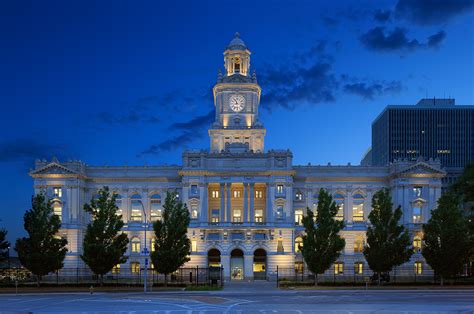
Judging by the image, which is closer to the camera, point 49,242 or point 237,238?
point 49,242

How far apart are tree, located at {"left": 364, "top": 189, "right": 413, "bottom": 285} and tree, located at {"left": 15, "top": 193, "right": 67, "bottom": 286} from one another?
146 ft

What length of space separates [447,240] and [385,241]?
863 centimetres

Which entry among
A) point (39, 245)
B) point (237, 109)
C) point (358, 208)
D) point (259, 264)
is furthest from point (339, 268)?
point (39, 245)

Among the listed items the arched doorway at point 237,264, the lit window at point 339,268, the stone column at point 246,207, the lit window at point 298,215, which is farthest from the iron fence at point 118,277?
the lit window at point 339,268

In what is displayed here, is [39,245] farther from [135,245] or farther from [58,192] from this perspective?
[135,245]

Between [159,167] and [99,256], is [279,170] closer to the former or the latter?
[159,167]

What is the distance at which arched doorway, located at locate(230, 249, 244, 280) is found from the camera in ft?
388

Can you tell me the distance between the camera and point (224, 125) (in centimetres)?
13325

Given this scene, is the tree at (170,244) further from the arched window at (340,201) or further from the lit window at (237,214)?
the arched window at (340,201)

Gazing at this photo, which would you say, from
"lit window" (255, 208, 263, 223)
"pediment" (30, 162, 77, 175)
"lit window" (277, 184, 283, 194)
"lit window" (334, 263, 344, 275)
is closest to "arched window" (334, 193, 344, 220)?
"lit window" (334, 263, 344, 275)

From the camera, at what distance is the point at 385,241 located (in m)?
93.3

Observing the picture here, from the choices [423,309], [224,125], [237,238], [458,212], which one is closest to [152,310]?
[423,309]

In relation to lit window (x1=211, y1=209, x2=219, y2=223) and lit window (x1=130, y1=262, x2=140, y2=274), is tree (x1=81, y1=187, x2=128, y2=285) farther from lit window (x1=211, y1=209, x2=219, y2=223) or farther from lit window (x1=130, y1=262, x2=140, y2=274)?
lit window (x1=211, y1=209, x2=219, y2=223)

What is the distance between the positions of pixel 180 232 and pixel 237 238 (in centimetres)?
2883
